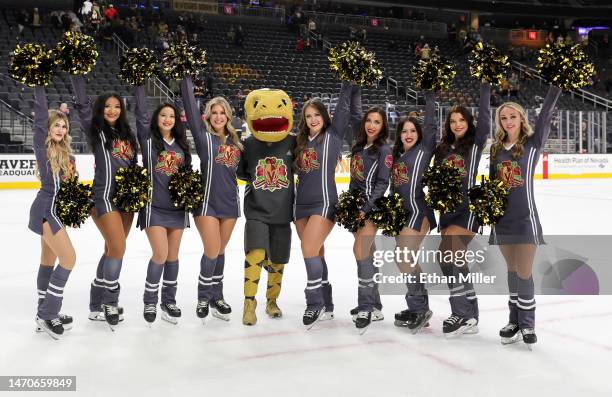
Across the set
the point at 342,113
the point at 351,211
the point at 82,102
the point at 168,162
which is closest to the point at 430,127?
the point at 342,113

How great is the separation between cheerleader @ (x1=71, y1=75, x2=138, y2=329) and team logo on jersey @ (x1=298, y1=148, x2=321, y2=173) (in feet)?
3.52

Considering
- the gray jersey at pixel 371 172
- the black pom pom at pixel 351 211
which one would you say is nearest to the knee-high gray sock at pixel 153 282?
the black pom pom at pixel 351 211

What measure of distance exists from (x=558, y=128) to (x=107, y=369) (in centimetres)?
1417

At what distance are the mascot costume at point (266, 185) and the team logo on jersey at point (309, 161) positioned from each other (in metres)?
0.10

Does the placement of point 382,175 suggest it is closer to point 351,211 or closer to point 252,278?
point 351,211

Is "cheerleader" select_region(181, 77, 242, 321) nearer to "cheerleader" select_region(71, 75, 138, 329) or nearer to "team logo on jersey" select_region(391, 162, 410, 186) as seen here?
"cheerleader" select_region(71, 75, 138, 329)

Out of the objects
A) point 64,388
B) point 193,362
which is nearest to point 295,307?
point 193,362

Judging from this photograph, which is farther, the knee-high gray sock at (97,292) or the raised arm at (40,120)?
the knee-high gray sock at (97,292)

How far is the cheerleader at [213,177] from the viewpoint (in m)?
4.56

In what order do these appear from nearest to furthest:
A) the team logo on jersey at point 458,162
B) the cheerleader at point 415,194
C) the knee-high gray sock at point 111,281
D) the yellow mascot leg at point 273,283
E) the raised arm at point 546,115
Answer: the raised arm at point 546,115 < the team logo on jersey at point 458,162 < the cheerleader at point 415,194 < the knee-high gray sock at point 111,281 < the yellow mascot leg at point 273,283

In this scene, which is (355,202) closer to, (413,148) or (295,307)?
(413,148)

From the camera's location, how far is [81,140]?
13984 mm

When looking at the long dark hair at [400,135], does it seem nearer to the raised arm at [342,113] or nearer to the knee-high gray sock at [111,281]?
the raised arm at [342,113]

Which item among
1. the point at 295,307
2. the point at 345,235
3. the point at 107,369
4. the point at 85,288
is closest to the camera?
the point at 107,369
